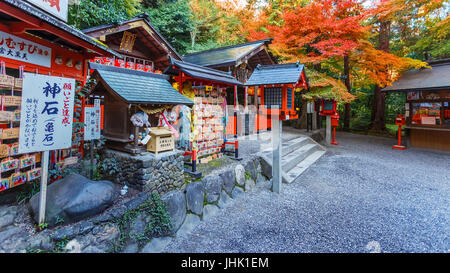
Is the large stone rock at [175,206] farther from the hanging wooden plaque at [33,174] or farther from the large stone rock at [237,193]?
the hanging wooden plaque at [33,174]

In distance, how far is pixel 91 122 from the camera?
4688 millimetres

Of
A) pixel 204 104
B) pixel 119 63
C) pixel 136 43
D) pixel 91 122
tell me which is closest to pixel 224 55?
pixel 136 43

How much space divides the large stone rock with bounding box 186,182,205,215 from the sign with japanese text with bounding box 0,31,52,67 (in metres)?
4.11

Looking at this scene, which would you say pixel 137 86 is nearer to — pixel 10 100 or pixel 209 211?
pixel 10 100

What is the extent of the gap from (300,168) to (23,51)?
871 cm

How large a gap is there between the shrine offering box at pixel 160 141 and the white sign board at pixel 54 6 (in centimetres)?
280

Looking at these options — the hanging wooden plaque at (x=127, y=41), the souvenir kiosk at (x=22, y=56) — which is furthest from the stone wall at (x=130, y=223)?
the hanging wooden plaque at (x=127, y=41)

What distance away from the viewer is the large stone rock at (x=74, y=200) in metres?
3.33

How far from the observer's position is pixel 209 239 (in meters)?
4.27

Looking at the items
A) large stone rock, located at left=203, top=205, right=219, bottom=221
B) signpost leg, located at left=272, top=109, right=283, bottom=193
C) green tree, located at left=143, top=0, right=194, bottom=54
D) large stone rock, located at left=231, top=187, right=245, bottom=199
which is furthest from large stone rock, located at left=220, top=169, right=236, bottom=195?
green tree, located at left=143, top=0, right=194, bottom=54

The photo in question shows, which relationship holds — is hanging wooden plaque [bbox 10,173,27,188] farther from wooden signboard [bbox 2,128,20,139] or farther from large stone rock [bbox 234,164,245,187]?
large stone rock [bbox 234,164,245,187]

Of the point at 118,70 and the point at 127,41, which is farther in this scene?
the point at 127,41

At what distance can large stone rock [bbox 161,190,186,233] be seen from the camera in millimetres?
4434

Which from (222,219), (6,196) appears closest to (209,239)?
(222,219)
